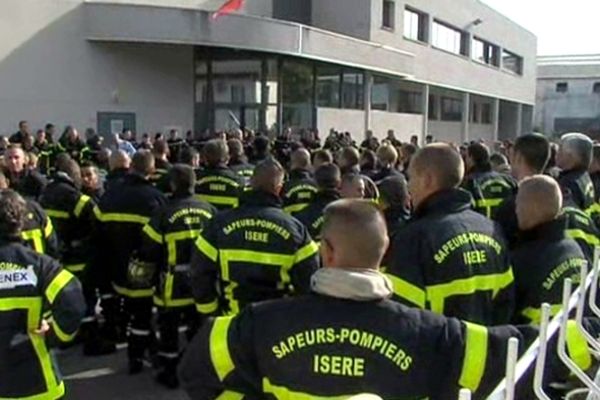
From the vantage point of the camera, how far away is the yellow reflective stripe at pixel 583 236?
491 cm

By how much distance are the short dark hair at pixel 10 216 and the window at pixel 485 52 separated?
40.5 m

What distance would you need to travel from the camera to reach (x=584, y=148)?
6625 mm

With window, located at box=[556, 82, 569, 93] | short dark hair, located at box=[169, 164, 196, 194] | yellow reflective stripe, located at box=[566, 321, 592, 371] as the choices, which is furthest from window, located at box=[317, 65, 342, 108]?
window, located at box=[556, 82, 569, 93]

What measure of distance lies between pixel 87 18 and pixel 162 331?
1444 cm

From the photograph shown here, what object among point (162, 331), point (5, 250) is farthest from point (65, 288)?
point (162, 331)

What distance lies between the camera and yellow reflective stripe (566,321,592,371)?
10.4 feet

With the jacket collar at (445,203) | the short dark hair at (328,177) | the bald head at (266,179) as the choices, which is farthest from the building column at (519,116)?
the jacket collar at (445,203)

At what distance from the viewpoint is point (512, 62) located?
167 ft

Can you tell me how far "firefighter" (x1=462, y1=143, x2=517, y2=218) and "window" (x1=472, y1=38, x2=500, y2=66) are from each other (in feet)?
118

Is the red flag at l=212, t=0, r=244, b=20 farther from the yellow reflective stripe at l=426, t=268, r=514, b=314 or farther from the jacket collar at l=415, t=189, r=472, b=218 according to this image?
the yellow reflective stripe at l=426, t=268, r=514, b=314

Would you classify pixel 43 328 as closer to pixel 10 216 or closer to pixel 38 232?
pixel 10 216

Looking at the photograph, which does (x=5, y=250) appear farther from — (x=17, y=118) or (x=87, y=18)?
(x=87, y=18)

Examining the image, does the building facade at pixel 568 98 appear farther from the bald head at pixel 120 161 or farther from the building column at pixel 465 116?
the bald head at pixel 120 161

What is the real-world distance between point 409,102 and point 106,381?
99.3 ft
